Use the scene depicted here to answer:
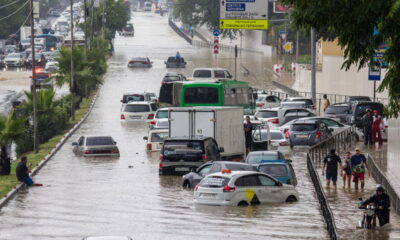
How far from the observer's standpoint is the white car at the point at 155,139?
45.9 m

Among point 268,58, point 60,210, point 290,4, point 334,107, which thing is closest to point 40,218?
point 60,210

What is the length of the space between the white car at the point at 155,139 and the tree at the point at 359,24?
87.1 feet

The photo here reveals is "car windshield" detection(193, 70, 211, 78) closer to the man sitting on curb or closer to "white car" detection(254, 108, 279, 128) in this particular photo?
"white car" detection(254, 108, 279, 128)

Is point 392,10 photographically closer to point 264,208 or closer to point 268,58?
point 264,208

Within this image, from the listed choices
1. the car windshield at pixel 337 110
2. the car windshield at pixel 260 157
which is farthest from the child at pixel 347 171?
the car windshield at pixel 337 110

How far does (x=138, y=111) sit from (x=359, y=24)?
41032 millimetres

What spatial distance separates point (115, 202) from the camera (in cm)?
3266

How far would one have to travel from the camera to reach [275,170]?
35.1 meters

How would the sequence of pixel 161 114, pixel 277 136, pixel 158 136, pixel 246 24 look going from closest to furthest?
1. pixel 158 136
2. pixel 277 136
3. pixel 161 114
4. pixel 246 24

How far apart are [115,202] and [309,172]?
9.56 meters

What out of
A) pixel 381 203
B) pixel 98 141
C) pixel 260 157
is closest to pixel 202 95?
pixel 98 141

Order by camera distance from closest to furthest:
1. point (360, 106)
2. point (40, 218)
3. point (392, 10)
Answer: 1. point (392, 10)
2. point (40, 218)
3. point (360, 106)

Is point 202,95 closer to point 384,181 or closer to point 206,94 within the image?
point 206,94

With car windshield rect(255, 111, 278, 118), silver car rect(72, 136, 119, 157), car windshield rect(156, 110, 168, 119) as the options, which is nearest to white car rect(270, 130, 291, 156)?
silver car rect(72, 136, 119, 157)
